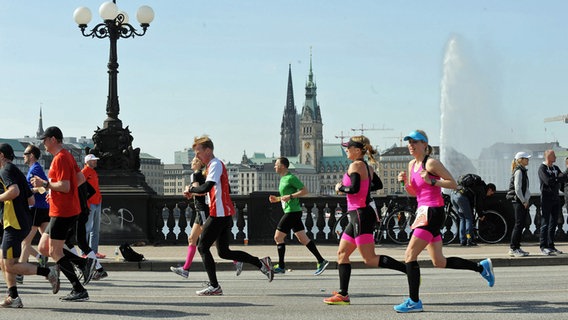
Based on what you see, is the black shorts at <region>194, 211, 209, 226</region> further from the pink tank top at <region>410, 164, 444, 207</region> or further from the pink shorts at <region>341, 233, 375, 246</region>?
the pink tank top at <region>410, 164, 444, 207</region>

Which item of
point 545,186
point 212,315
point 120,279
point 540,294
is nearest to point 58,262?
point 212,315

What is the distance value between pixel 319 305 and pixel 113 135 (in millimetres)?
11869

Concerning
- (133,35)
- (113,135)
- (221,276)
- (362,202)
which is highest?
(133,35)

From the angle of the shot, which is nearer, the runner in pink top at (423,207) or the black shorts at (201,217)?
the runner in pink top at (423,207)

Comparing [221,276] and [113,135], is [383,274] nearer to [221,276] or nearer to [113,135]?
[221,276]

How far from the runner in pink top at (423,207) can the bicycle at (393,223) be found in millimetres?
10156

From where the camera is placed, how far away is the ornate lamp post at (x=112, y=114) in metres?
21.4

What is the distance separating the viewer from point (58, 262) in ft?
35.6

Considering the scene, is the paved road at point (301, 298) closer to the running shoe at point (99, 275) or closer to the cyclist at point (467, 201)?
the running shoe at point (99, 275)

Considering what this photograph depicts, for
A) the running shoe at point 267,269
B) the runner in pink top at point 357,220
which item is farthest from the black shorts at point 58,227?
the runner in pink top at point 357,220

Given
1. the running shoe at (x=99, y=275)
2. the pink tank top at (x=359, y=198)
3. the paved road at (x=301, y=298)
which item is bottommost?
the paved road at (x=301, y=298)

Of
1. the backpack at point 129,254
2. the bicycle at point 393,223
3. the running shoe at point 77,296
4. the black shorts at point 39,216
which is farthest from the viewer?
the bicycle at point 393,223

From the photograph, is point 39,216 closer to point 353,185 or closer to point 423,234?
point 353,185

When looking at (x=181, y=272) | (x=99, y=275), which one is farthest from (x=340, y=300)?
(x=99, y=275)
